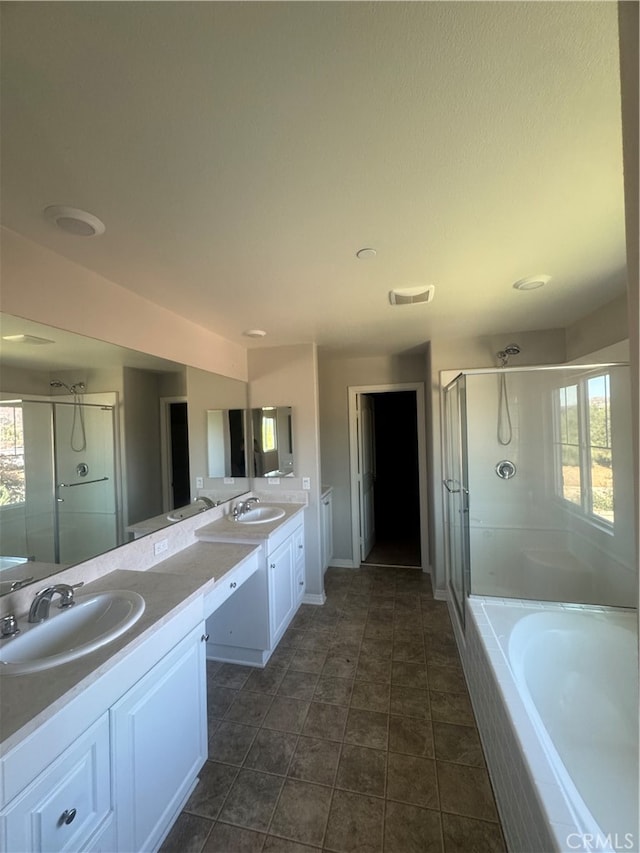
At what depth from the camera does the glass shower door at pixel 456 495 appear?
2639mm

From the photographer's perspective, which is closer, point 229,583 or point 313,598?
point 229,583

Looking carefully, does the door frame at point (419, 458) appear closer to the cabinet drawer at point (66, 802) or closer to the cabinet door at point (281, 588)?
the cabinet door at point (281, 588)

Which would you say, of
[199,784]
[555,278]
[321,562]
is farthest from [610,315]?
[199,784]

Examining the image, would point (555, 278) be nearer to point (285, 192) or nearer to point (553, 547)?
point (285, 192)

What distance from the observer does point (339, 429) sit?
3941 millimetres

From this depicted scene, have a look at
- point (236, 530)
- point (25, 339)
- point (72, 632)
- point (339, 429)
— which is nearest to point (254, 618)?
point (236, 530)

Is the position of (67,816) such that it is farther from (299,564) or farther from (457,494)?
(457,494)

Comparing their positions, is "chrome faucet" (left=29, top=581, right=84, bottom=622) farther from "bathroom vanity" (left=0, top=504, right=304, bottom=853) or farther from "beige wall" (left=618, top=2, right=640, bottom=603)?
"beige wall" (left=618, top=2, right=640, bottom=603)

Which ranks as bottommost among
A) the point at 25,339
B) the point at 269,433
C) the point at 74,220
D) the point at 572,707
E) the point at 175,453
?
the point at 572,707

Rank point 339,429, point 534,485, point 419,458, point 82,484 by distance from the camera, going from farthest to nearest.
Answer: point 339,429 < point 419,458 < point 534,485 < point 82,484

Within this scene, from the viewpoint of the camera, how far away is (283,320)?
2.45 m

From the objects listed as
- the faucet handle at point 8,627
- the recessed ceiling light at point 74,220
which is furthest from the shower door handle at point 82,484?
the recessed ceiling light at point 74,220

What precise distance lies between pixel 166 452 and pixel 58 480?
0.72 meters

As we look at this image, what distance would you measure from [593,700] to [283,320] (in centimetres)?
277
